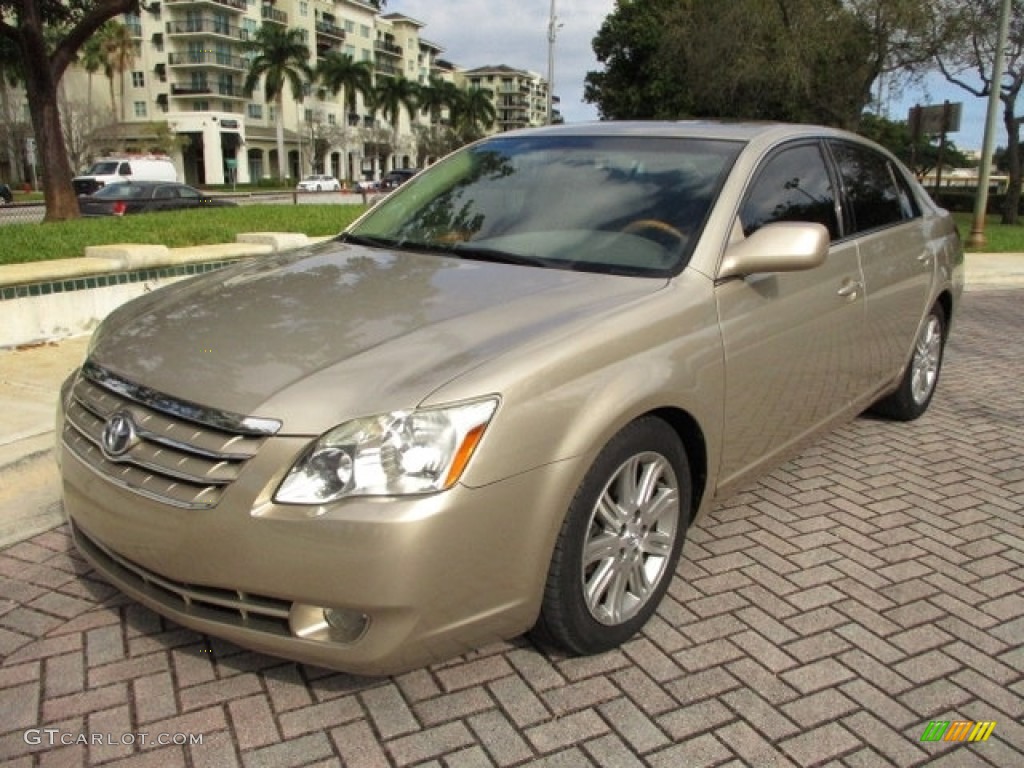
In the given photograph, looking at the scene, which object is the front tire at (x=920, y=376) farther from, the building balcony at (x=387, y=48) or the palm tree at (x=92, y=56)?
the building balcony at (x=387, y=48)

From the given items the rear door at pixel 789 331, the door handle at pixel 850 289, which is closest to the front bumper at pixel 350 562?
the rear door at pixel 789 331

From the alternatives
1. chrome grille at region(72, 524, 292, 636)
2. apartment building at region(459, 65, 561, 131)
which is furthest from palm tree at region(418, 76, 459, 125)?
chrome grille at region(72, 524, 292, 636)

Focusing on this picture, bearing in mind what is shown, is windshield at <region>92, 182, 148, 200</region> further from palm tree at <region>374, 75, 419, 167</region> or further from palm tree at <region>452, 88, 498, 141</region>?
palm tree at <region>452, 88, 498, 141</region>

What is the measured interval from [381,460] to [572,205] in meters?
1.64

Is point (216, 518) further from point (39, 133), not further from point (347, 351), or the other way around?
point (39, 133)

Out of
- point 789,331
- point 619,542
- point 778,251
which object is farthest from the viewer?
point 789,331

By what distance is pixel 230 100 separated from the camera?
7194 cm

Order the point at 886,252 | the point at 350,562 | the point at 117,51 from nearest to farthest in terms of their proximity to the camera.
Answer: the point at 350,562 < the point at 886,252 < the point at 117,51

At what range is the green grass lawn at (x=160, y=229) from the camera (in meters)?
7.43

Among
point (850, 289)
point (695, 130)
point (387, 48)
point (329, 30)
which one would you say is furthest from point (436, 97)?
point (850, 289)

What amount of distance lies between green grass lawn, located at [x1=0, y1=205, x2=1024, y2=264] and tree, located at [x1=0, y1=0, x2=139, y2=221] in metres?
3.57

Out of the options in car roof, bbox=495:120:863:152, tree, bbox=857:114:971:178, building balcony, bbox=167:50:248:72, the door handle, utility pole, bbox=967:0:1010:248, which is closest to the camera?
car roof, bbox=495:120:863:152

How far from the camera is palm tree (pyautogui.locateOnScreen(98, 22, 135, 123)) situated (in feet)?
200

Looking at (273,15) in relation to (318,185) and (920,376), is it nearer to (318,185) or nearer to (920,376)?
(318,185)
